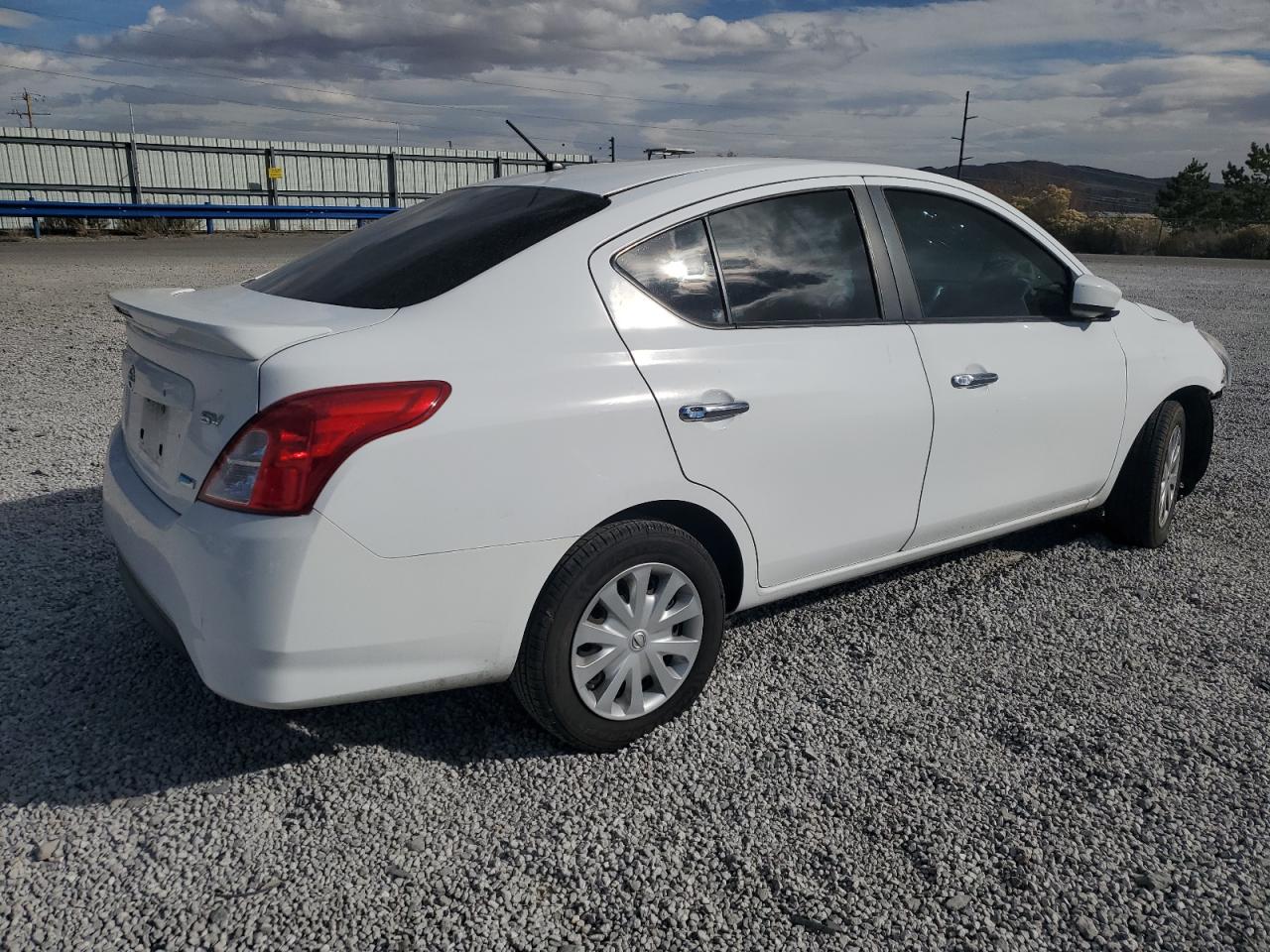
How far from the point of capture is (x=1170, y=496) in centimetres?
481

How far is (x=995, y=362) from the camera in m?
3.78

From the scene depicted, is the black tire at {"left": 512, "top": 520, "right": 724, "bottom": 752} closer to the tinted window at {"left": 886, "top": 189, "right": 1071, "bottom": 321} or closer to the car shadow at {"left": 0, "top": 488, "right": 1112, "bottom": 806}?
the car shadow at {"left": 0, "top": 488, "right": 1112, "bottom": 806}

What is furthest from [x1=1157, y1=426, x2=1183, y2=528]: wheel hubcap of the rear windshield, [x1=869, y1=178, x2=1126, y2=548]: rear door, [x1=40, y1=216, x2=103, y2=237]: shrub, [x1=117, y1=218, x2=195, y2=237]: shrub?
[x1=40, y1=216, x2=103, y2=237]: shrub

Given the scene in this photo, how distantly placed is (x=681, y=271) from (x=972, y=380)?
1.24m

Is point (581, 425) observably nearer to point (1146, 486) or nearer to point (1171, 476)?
point (1146, 486)

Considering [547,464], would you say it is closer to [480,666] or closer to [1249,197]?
[480,666]

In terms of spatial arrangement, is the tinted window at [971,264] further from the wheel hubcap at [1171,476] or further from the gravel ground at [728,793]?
the gravel ground at [728,793]

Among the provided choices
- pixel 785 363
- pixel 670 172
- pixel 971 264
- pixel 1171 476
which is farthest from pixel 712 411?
pixel 1171 476

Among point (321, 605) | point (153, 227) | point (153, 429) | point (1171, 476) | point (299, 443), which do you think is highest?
point (299, 443)

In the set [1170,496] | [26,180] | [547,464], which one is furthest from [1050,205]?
[547,464]

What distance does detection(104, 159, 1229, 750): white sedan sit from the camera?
8.13 ft

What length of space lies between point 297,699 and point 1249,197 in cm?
6589

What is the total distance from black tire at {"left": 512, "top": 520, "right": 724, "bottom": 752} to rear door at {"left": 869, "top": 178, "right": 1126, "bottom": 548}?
1.11 meters

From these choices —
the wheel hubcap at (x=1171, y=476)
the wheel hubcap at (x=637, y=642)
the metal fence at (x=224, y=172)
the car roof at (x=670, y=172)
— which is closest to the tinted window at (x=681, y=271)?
the car roof at (x=670, y=172)
